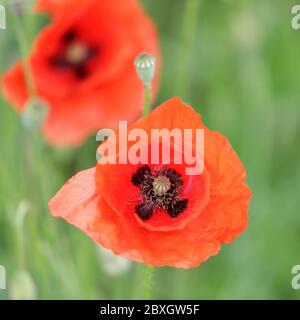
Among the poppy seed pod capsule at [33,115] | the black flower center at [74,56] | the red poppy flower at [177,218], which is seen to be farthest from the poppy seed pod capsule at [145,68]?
the black flower center at [74,56]

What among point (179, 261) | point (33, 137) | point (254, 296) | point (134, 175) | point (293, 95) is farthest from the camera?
point (293, 95)

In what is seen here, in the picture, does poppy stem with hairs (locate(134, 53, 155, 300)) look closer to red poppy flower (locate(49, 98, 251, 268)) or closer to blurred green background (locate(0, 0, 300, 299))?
red poppy flower (locate(49, 98, 251, 268))

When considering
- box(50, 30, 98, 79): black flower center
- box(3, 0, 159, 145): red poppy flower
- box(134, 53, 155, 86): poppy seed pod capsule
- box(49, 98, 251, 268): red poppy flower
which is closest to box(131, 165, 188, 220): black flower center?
box(49, 98, 251, 268): red poppy flower

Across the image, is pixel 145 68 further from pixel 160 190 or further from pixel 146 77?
pixel 160 190

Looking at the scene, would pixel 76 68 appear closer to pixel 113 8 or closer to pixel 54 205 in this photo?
pixel 113 8

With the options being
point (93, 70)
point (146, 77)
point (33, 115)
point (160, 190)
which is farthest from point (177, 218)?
point (93, 70)

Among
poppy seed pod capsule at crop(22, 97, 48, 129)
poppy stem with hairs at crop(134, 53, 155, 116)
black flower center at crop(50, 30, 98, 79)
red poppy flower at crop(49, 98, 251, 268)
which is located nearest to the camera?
red poppy flower at crop(49, 98, 251, 268)

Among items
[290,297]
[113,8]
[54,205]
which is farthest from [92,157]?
[54,205]
